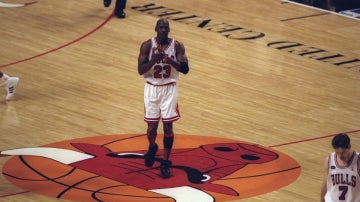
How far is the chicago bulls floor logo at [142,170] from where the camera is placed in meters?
12.7

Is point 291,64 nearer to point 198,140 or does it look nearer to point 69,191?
point 198,140

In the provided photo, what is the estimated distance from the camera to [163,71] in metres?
12.8

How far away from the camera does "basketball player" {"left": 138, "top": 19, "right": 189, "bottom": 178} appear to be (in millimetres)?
12562

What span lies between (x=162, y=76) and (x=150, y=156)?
108 cm

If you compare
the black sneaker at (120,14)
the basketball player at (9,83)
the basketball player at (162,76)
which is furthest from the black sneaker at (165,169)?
the black sneaker at (120,14)

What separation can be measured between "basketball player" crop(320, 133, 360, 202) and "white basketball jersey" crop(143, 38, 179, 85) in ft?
10.4

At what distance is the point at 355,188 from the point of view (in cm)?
1013

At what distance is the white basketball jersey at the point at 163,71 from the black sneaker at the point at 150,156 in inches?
34.3

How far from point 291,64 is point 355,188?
832cm

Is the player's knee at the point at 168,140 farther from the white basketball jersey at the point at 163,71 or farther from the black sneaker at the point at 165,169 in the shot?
the white basketball jersey at the point at 163,71

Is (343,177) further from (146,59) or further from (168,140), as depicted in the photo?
(146,59)

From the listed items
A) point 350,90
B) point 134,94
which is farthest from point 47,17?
point 350,90

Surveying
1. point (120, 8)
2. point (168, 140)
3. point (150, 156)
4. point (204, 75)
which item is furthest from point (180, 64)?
point (120, 8)

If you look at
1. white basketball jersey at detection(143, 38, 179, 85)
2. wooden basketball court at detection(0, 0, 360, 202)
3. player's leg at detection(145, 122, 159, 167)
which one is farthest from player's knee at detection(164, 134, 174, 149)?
wooden basketball court at detection(0, 0, 360, 202)
